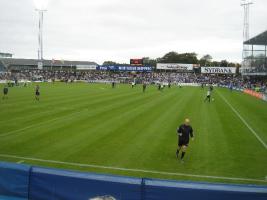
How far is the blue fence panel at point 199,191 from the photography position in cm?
932

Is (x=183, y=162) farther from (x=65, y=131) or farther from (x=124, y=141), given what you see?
(x=65, y=131)

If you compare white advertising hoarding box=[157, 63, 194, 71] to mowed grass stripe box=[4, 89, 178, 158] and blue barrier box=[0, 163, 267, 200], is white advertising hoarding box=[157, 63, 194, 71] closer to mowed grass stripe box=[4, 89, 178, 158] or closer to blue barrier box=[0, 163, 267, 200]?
mowed grass stripe box=[4, 89, 178, 158]

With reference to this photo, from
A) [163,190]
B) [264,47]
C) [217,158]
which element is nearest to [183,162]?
[217,158]

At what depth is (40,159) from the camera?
53.3 ft

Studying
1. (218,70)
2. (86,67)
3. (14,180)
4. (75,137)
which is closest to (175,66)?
(218,70)

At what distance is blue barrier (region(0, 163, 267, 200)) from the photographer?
9.42 meters

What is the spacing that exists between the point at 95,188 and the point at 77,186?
0.49 meters

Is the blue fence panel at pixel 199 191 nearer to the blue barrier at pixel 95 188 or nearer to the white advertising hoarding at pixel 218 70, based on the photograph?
the blue barrier at pixel 95 188

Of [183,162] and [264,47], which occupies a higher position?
[264,47]

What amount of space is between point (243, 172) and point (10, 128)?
14061mm

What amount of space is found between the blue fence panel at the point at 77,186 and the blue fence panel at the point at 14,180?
0.70 feet

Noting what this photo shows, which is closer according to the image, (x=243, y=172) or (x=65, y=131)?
(x=243, y=172)

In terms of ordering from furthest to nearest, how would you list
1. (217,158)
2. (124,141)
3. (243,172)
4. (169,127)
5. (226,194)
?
(169,127) < (124,141) < (217,158) < (243,172) < (226,194)

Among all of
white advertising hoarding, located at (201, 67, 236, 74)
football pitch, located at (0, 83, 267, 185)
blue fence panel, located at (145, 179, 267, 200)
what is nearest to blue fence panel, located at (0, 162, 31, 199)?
blue fence panel, located at (145, 179, 267, 200)
